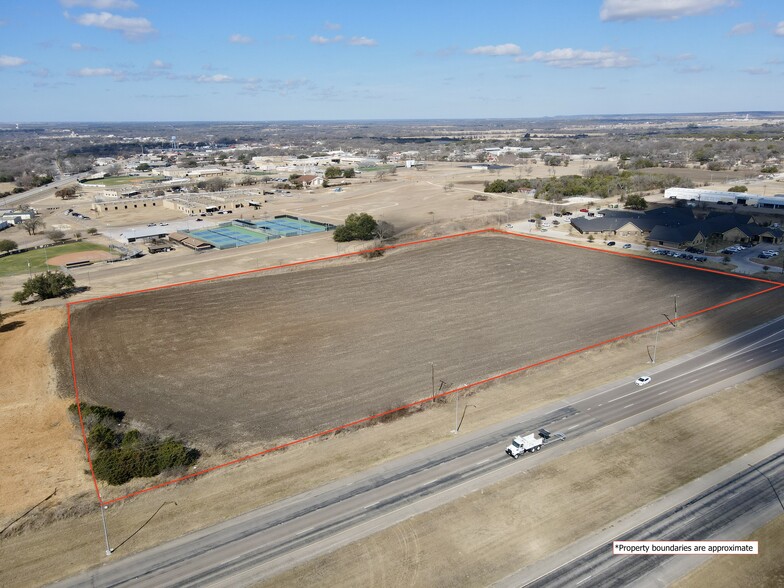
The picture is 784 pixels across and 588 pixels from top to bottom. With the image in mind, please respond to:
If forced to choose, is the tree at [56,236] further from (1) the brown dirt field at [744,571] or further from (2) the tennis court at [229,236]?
(1) the brown dirt field at [744,571]

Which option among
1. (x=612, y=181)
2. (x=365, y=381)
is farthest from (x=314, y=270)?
(x=612, y=181)

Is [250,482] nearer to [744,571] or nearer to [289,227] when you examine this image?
[744,571]

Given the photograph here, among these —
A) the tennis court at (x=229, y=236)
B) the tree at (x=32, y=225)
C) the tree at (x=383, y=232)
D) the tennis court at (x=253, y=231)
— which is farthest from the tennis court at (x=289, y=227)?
the tree at (x=32, y=225)

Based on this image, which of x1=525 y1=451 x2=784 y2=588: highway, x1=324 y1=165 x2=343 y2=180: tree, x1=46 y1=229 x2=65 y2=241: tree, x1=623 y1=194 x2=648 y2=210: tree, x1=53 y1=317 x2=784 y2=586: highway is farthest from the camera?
x1=324 y1=165 x2=343 y2=180: tree

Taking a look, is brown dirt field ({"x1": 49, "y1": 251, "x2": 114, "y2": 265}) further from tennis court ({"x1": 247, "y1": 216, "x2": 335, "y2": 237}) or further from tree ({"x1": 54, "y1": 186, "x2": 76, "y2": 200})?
tree ({"x1": 54, "y1": 186, "x2": 76, "y2": 200})

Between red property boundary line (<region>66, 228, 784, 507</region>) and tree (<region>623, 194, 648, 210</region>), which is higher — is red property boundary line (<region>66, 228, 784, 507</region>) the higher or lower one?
the lower one

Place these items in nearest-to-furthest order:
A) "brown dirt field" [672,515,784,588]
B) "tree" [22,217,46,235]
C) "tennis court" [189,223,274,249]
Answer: "brown dirt field" [672,515,784,588] → "tennis court" [189,223,274,249] → "tree" [22,217,46,235]

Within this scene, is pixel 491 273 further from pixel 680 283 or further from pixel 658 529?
pixel 658 529

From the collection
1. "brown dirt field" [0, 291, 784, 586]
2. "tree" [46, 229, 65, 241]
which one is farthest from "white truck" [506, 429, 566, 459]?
"tree" [46, 229, 65, 241]
